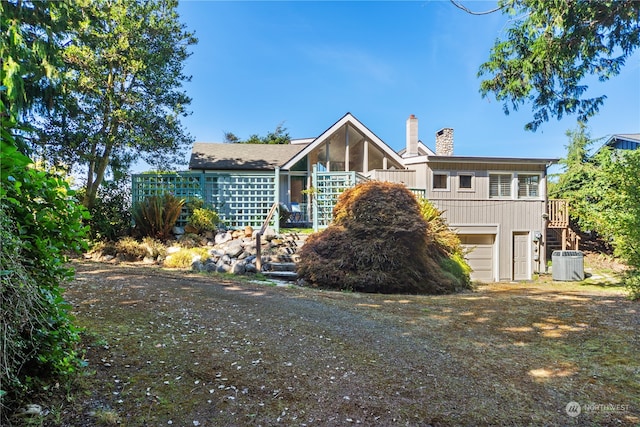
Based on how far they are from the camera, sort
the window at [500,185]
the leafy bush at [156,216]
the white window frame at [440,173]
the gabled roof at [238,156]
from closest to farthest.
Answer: the leafy bush at [156,216] → the white window frame at [440,173] → the window at [500,185] → the gabled roof at [238,156]

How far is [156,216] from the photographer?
10.2 meters

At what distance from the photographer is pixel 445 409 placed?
221cm

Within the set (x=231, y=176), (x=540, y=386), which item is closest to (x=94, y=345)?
(x=540, y=386)

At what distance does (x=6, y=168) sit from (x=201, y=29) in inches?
505

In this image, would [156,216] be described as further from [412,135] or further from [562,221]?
[562,221]

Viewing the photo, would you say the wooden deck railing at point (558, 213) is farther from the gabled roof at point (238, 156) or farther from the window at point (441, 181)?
the gabled roof at point (238, 156)

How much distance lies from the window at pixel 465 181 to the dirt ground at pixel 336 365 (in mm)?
10043

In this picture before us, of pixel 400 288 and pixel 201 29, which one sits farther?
pixel 201 29

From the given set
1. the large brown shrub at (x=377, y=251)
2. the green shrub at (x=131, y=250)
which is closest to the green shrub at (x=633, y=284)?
the large brown shrub at (x=377, y=251)

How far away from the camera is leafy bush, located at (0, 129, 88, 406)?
156 centimetres

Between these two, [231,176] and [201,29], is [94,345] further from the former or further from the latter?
[201,29]

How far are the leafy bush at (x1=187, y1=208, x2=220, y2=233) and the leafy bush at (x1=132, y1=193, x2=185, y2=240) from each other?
534mm

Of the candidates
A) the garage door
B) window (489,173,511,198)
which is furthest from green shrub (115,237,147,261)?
window (489,173,511,198)

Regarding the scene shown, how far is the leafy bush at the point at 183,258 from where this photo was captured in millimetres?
8578
